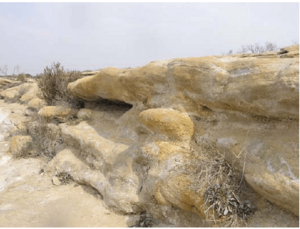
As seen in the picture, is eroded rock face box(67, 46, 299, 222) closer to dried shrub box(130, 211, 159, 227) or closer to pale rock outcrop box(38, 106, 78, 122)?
dried shrub box(130, 211, 159, 227)

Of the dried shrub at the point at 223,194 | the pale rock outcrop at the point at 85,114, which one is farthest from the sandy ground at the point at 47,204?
the pale rock outcrop at the point at 85,114

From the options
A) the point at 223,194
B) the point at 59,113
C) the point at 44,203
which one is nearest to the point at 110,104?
the point at 59,113

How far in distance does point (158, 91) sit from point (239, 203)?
2262 mm

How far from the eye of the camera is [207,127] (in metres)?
3.36

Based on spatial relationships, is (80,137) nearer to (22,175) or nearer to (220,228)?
(22,175)

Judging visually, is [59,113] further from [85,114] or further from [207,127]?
[207,127]

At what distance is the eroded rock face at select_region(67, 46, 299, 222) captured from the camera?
2342mm

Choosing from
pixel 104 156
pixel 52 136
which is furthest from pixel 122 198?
pixel 52 136

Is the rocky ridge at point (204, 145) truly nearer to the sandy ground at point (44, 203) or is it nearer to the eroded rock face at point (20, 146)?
the sandy ground at point (44, 203)

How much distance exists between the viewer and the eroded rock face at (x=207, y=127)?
7.68 feet

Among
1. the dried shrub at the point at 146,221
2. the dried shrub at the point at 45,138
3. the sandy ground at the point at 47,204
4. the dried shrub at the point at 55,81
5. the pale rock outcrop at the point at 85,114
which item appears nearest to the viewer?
the dried shrub at the point at 146,221

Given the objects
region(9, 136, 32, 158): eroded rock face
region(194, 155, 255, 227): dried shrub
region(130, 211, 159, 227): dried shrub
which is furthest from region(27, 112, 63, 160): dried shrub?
region(194, 155, 255, 227): dried shrub

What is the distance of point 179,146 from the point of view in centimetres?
332

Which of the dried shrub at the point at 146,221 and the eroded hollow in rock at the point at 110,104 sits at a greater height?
the eroded hollow in rock at the point at 110,104
